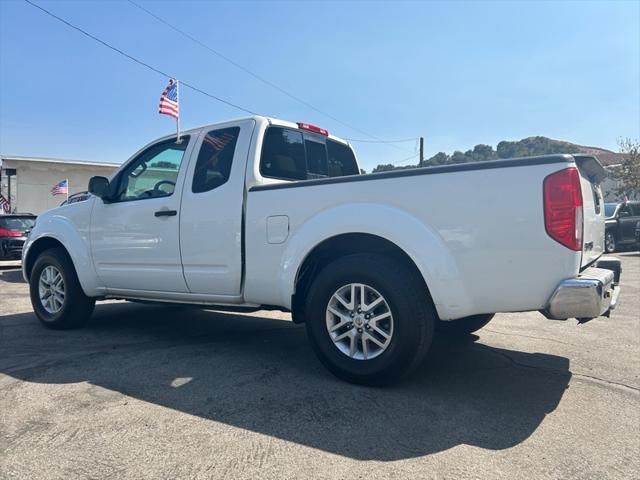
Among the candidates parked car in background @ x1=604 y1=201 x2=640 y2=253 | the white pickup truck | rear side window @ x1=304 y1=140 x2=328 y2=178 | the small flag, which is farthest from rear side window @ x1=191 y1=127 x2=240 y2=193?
the small flag

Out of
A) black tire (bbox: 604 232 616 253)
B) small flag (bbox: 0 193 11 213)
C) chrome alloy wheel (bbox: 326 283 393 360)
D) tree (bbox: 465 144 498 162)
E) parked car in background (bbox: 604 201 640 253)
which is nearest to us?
chrome alloy wheel (bbox: 326 283 393 360)

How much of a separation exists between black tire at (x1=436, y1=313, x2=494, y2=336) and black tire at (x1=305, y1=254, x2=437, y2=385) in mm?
1220

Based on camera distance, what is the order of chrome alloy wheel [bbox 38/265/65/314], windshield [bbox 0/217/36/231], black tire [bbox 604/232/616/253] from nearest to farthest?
chrome alloy wheel [bbox 38/265/65/314] < windshield [bbox 0/217/36/231] < black tire [bbox 604/232/616/253]

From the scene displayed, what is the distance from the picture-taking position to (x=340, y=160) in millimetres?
5512

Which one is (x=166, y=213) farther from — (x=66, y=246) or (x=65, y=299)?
(x=65, y=299)

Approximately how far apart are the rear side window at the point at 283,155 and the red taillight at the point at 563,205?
2.34m

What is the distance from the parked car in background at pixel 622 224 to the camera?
16.8m

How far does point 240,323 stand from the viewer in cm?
598

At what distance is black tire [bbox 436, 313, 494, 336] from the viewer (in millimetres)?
4500

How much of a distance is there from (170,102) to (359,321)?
13.6 meters

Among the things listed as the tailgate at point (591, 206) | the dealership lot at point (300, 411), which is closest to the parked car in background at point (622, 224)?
the dealership lot at point (300, 411)

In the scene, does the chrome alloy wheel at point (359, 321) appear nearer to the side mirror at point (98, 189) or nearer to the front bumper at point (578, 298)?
the front bumper at point (578, 298)

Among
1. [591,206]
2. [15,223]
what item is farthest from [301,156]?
[15,223]

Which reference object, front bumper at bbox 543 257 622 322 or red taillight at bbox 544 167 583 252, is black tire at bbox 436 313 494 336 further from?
red taillight at bbox 544 167 583 252
